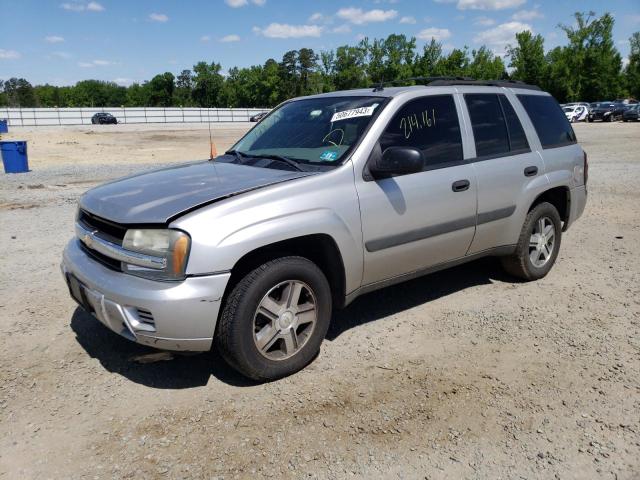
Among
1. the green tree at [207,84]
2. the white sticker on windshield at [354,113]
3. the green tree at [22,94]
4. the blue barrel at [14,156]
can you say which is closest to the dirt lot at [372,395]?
the white sticker on windshield at [354,113]

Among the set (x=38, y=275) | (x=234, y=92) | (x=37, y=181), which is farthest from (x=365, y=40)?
(x=38, y=275)

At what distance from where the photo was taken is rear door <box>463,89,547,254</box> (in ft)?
14.5

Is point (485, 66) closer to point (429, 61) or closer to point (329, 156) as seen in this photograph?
point (429, 61)

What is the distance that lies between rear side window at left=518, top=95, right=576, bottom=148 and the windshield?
6.24 feet

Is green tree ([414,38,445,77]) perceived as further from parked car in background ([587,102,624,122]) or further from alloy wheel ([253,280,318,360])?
alloy wheel ([253,280,318,360])

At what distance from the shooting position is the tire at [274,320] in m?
3.08

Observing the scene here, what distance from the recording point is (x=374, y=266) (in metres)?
3.72

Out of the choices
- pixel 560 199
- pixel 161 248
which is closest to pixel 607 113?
pixel 560 199

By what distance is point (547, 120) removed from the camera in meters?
5.23

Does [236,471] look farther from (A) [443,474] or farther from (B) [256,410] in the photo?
(A) [443,474]

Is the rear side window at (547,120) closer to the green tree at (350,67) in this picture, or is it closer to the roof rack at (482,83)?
the roof rack at (482,83)

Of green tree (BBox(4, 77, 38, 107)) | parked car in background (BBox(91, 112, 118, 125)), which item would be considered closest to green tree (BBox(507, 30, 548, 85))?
parked car in background (BBox(91, 112, 118, 125))

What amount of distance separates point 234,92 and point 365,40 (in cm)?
2904

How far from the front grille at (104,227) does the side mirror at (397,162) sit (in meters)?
1.66
